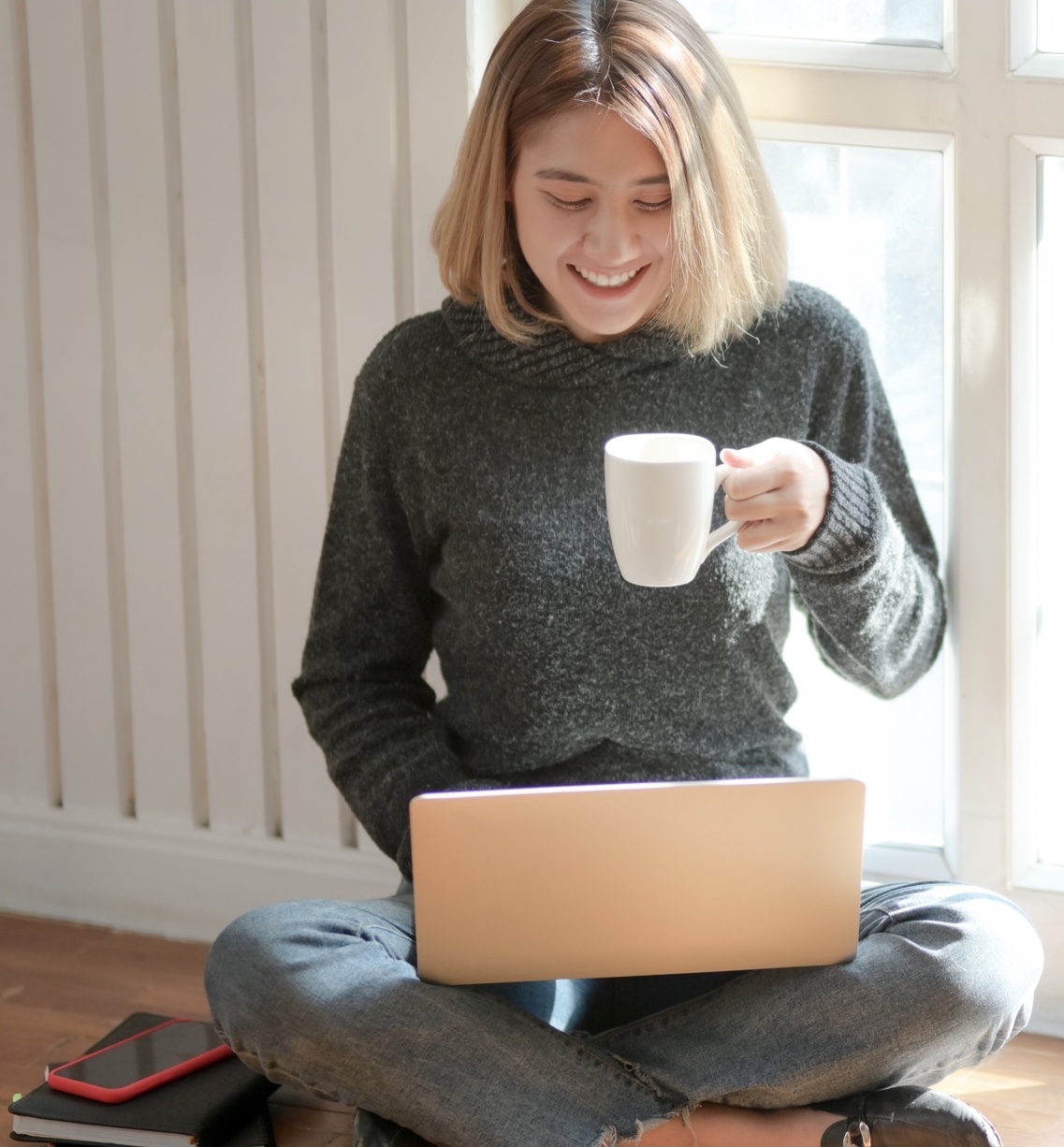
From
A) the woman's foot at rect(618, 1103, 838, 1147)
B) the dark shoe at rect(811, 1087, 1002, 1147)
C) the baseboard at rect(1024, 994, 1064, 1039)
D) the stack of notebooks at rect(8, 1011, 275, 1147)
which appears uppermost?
the dark shoe at rect(811, 1087, 1002, 1147)

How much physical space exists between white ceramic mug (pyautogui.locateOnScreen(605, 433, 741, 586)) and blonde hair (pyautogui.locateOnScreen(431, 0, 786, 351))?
27cm

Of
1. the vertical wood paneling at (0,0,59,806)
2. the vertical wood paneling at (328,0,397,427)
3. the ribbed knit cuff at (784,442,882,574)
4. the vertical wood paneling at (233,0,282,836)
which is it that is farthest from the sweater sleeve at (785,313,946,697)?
the vertical wood paneling at (0,0,59,806)

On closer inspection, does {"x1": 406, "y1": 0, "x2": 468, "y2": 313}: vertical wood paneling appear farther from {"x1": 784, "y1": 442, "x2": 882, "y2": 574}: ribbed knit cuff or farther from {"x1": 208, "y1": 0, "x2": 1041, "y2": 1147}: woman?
{"x1": 784, "y1": 442, "x2": 882, "y2": 574}: ribbed knit cuff

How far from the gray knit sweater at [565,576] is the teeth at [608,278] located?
7 cm

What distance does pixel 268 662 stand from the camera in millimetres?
1763

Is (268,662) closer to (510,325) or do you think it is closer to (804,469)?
(510,325)

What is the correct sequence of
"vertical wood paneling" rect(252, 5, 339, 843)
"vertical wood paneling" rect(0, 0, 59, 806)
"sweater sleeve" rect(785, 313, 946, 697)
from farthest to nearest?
1. "vertical wood paneling" rect(0, 0, 59, 806)
2. "vertical wood paneling" rect(252, 5, 339, 843)
3. "sweater sleeve" rect(785, 313, 946, 697)

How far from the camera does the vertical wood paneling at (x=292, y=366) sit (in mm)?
1607

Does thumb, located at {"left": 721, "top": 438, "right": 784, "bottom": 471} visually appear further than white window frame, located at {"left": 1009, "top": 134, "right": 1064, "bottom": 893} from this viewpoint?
No

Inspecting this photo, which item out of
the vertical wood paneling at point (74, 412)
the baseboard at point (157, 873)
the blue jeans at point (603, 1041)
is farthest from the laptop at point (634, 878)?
the vertical wood paneling at point (74, 412)

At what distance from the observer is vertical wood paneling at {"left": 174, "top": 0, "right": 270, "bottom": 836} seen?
163 centimetres

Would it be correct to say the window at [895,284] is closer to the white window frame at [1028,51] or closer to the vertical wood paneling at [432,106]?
the white window frame at [1028,51]

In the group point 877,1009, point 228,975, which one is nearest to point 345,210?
point 228,975

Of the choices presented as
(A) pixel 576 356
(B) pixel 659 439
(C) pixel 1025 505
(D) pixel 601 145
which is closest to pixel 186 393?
(A) pixel 576 356
